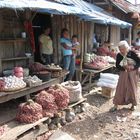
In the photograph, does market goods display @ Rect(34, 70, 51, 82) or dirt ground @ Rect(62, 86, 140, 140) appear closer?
dirt ground @ Rect(62, 86, 140, 140)

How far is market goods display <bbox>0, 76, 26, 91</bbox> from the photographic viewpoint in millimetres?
6129

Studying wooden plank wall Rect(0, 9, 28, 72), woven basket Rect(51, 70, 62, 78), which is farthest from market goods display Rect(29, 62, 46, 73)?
wooden plank wall Rect(0, 9, 28, 72)

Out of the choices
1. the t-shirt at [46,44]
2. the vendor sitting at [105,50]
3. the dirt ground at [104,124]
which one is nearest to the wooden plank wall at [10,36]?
the t-shirt at [46,44]

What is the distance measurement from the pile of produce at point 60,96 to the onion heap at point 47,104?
175 millimetres

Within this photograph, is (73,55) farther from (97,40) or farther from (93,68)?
(97,40)

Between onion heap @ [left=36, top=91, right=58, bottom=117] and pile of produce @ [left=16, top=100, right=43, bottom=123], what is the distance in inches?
10.1

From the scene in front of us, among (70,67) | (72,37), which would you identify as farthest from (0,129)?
(72,37)

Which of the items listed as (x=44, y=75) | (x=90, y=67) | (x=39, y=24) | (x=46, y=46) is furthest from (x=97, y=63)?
(x=44, y=75)

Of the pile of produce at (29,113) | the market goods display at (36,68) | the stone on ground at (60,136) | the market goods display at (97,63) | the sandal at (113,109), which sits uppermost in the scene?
the market goods display at (36,68)

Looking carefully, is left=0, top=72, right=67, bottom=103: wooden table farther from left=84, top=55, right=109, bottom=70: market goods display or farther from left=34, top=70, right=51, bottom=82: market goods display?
left=84, top=55, right=109, bottom=70: market goods display

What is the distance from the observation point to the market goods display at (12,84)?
613 cm

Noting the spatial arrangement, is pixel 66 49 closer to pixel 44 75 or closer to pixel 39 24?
pixel 39 24

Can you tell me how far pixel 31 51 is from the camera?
836 cm

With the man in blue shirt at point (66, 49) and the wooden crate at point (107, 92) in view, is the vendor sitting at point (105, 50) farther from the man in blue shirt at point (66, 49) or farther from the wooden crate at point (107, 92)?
the wooden crate at point (107, 92)
